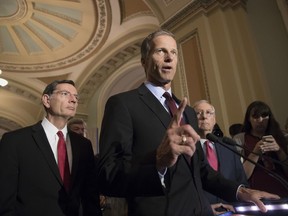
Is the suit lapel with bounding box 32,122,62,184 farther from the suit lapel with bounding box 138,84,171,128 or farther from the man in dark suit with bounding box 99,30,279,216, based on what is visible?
the suit lapel with bounding box 138,84,171,128

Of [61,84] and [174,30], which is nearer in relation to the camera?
[61,84]

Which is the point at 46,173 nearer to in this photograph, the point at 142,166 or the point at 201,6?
the point at 142,166

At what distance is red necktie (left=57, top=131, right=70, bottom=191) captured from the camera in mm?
1688

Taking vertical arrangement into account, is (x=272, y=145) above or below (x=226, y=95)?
below

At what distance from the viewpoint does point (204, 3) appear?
5.02 metres

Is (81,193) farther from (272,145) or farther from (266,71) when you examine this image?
(266,71)

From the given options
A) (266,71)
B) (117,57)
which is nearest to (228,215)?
(266,71)

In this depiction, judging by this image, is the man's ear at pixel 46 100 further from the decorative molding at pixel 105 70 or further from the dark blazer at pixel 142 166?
the decorative molding at pixel 105 70

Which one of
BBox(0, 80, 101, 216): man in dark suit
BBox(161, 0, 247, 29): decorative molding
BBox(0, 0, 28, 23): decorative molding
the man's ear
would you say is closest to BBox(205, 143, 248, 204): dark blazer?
BBox(0, 80, 101, 216): man in dark suit

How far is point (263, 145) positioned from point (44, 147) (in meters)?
1.41

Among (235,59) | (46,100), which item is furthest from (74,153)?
(235,59)

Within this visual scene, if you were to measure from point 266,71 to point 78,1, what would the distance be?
5029 millimetres

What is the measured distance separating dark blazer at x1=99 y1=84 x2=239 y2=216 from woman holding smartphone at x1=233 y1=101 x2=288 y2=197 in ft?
3.25

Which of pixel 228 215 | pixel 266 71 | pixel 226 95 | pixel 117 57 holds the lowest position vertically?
pixel 228 215
